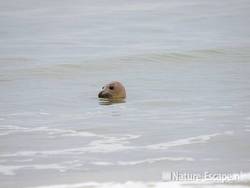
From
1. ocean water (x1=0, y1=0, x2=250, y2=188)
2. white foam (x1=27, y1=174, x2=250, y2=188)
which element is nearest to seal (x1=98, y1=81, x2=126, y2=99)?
ocean water (x1=0, y1=0, x2=250, y2=188)

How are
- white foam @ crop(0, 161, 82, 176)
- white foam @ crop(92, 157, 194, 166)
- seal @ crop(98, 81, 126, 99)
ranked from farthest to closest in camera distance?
1. seal @ crop(98, 81, 126, 99)
2. white foam @ crop(92, 157, 194, 166)
3. white foam @ crop(0, 161, 82, 176)

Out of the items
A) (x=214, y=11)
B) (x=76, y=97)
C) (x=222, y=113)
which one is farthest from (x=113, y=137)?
(x=214, y=11)

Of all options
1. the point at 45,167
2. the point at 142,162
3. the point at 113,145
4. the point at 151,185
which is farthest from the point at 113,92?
the point at 151,185

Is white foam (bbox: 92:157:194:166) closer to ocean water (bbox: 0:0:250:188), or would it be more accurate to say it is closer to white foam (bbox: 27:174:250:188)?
ocean water (bbox: 0:0:250:188)

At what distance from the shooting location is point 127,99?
9336 mm

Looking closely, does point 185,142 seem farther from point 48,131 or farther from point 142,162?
point 48,131

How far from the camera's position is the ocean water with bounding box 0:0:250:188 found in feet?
20.3

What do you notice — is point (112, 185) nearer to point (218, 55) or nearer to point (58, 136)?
point (58, 136)

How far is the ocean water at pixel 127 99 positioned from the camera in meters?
6.18

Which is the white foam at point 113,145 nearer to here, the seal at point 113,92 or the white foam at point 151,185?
the white foam at point 151,185

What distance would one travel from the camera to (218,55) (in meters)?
13.5

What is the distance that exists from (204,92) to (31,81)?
103 inches

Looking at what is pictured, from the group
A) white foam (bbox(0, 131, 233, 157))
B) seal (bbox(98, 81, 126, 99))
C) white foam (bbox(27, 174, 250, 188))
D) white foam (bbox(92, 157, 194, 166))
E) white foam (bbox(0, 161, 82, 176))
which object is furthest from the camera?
seal (bbox(98, 81, 126, 99))

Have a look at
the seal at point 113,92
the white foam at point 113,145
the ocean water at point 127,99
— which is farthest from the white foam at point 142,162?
the seal at point 113,92
